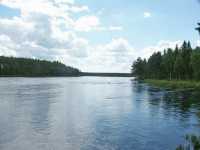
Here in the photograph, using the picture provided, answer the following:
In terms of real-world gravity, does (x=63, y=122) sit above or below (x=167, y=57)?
below

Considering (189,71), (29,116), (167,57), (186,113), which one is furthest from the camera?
(167,57)

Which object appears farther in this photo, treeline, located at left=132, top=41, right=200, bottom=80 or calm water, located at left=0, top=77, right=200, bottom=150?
treeline, located at left=132, top=41, right=200, bottom=80

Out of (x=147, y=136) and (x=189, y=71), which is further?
(x=189, y=71)

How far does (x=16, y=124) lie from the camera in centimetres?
3397

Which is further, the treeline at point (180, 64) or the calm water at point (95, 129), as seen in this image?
the treeline at point (180, 64)

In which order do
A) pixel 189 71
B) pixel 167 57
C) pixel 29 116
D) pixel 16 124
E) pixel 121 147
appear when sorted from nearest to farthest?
pixel 121 147 → pixel 16 124 → pixel 29 116 → pixel 189 71 → pixel 167 57

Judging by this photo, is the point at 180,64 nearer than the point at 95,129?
No

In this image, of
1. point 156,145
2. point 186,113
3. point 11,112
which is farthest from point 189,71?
point 156,145

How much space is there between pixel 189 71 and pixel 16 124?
87788mm

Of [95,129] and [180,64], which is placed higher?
[180,64]

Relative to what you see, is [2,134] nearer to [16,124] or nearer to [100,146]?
[16,124]

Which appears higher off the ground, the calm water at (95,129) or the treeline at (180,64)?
the treeline at (180,64)

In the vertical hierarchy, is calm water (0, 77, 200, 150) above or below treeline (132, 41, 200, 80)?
below

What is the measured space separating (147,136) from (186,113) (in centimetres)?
1625
